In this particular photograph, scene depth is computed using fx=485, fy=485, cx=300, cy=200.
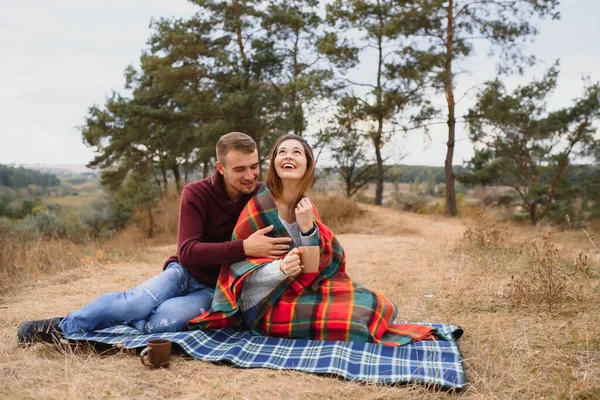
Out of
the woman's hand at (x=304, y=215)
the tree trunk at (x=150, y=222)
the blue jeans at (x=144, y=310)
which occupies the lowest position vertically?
the tree trunk at (x=150, y=222)

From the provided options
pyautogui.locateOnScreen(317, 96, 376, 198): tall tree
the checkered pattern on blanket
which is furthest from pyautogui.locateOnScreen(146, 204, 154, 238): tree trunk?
the checkered pattern on blanket

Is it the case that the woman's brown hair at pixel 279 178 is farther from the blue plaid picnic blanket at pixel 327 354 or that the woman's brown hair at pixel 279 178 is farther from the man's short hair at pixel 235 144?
the blue plaid picnic blanket at pixel 327 354

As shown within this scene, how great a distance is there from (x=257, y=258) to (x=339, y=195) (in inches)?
450

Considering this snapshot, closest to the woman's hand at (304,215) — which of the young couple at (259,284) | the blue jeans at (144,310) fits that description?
the young couple at (259,284)

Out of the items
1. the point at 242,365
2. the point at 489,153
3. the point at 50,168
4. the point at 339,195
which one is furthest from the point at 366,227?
the point at 50,168

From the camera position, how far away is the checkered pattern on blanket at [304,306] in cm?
299

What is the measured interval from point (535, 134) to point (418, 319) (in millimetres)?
13530

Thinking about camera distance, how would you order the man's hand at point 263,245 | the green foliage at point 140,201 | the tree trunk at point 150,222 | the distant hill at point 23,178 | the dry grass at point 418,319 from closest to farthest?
the dry grass at point 418,319 < the man's hand at point 263,245 < the tree trunk at point 150,222 < the green foliage at point 140,201 < the distant hill at point 23,178

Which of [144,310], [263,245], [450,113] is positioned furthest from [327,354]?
[450,113]

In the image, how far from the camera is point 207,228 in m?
3.36

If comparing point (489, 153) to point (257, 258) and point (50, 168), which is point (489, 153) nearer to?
point (257, 258)

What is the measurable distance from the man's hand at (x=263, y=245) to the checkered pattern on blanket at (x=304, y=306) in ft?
0.22

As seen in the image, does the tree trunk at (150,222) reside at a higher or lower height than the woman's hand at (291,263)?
lower

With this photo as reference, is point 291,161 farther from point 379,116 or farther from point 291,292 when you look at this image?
point 379,116
